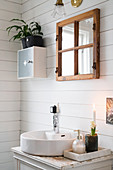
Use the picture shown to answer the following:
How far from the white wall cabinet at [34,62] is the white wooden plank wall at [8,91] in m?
0.32

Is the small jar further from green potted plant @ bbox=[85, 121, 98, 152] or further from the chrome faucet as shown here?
the chrome faucet

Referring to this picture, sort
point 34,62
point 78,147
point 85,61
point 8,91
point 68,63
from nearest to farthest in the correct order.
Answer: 1. point 78,147
2. point 85,61
3. point 68,63
4. point 34,62
5. point 8,91

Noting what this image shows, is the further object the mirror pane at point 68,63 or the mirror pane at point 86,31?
the mirror pane at point 68,63

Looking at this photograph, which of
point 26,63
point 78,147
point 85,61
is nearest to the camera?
point 78,147

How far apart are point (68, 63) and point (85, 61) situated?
216 millimetres

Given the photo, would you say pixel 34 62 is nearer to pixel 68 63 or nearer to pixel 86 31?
pixel 68 63

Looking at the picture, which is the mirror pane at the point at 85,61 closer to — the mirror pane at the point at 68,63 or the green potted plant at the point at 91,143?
the mirror pane at the point at 68,63

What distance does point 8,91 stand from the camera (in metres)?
2.84

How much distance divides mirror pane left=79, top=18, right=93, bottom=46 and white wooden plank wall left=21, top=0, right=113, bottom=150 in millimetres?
96

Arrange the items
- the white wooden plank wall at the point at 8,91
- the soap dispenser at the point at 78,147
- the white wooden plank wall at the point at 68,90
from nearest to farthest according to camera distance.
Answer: the soap dispenser at the point at 78,147 → the white wooden plank wall at the point at 68,90 → the white wooden plank wall at the point at 8,91

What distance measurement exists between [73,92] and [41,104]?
51cm

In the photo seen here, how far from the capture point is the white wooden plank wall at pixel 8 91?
110 inches

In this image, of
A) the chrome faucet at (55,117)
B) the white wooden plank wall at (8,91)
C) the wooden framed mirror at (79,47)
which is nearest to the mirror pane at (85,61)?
the wooden framed mirror at (79,47)

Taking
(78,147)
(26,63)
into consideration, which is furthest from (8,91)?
(78,147)
